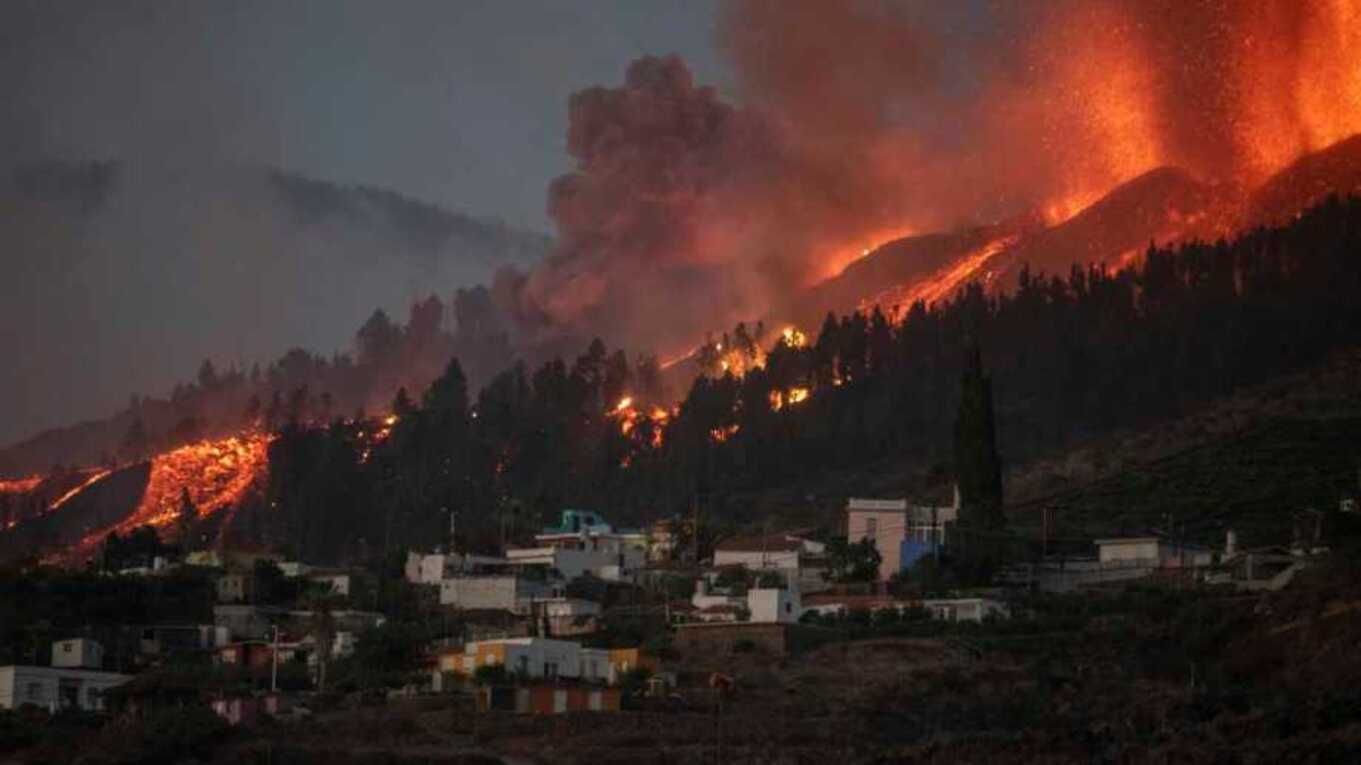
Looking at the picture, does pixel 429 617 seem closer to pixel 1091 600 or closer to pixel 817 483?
pixel 1091 600

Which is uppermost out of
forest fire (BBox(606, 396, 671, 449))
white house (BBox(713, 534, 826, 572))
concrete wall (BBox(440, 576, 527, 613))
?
forest fire (BBox(606, 396, 671, 449))

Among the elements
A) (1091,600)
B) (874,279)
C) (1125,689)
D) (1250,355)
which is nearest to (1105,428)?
(1250,355)

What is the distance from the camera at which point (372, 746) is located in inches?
2357

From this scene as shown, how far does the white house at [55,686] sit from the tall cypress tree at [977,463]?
99.5 feet

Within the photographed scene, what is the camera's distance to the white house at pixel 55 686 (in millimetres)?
70438

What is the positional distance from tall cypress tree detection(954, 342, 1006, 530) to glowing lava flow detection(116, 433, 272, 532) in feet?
196

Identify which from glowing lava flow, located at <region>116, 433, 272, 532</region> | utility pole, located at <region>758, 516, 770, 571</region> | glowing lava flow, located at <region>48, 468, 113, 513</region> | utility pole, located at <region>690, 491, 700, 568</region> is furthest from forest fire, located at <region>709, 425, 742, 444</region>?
glowing lava flow, located at <region>48, 468, 113, 513</region>

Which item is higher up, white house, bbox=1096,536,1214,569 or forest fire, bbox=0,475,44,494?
forest fire, bbox=0,475,44,494

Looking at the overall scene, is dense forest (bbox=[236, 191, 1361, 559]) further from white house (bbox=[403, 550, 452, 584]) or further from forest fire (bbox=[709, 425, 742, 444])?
white house (bbox=[403, 550, 452, 584])

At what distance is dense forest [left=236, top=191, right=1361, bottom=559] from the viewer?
356 ft

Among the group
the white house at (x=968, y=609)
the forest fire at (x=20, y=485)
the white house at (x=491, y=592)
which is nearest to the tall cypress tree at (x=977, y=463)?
the white house at (x=968, y=609)

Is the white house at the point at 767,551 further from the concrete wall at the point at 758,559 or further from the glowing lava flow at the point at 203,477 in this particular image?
the glowing lava flow at the point at 203,477

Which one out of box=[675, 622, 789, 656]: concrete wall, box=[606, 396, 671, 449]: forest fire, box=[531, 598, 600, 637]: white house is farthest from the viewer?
box=[606, 396, 671, 449]: forest fire

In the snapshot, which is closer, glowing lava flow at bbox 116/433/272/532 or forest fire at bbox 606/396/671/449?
forest fire at bbox 606/396/671/449
